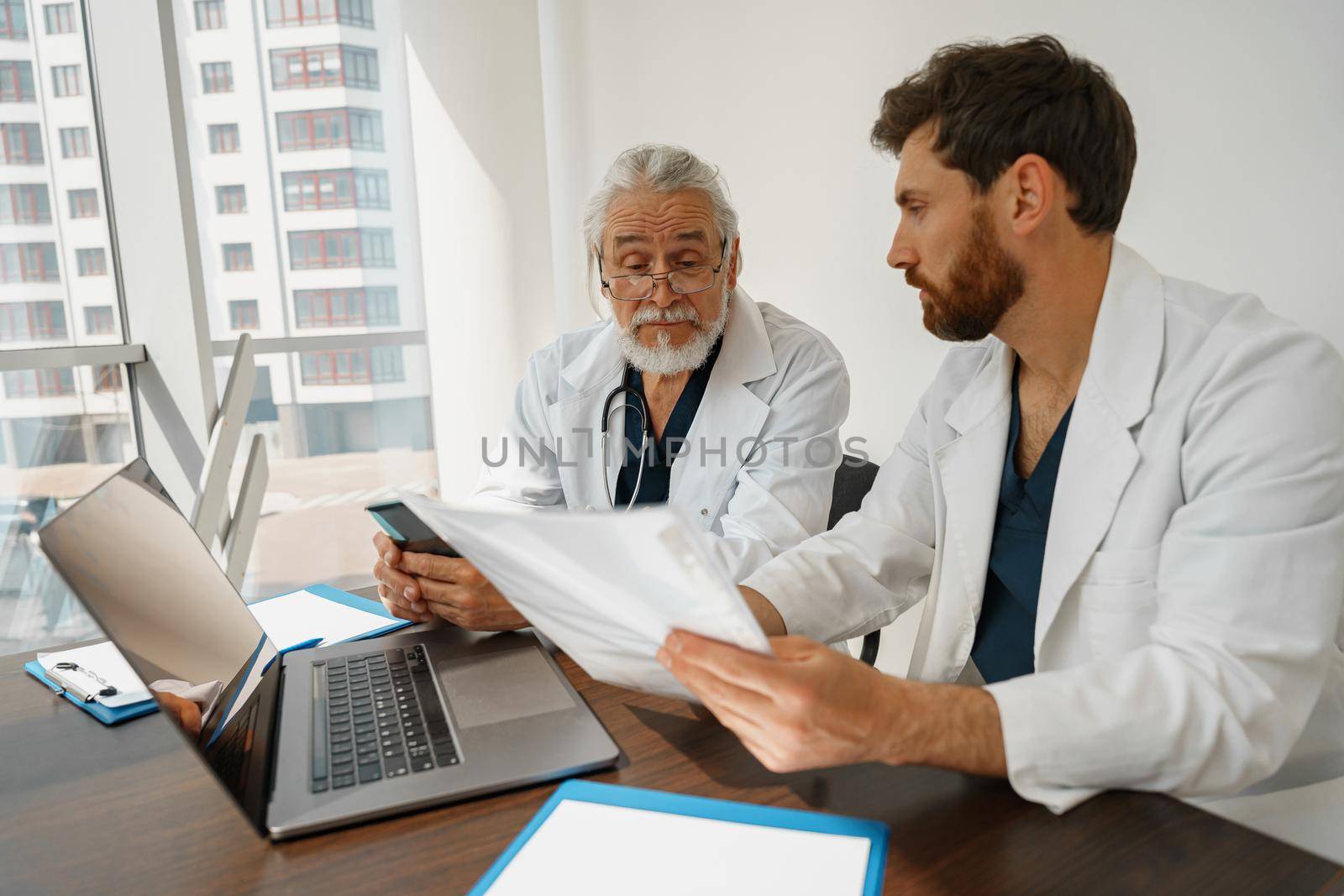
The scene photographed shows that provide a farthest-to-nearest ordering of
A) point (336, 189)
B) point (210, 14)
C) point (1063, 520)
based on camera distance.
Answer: point (336, 189), point (210, 14), point (1063, 520)

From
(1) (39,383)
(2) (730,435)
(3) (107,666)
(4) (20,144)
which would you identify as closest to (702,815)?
(3) (107,666)

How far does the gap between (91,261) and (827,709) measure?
3113 mm

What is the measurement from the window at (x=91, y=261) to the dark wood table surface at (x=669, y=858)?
2.48m

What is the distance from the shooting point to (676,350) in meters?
1.76

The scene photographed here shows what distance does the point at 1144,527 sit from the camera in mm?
1005

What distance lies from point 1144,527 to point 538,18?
3.20 m

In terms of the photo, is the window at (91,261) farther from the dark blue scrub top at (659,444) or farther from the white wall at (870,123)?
the dark blue scrub top at (659,444)

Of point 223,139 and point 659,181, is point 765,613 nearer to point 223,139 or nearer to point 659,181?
point 659,181

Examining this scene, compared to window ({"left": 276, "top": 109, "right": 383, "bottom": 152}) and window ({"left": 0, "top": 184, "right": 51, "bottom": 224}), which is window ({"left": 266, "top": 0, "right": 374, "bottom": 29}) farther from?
window ({"left": 0, "top": 184, "right": 51, "bottom": 224})

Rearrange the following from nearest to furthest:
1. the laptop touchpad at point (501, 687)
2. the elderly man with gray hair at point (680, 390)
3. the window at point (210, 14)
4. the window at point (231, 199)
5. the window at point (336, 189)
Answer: the laptop touchpad at point (501, 687), the elderly man with gray hair at point (680, 390), the window at point (210, 14), the window at point (231, 199), the window at point (336, 189)

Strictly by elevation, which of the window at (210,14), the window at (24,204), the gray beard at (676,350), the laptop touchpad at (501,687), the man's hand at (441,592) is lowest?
the laptop touchpad at (501,687)

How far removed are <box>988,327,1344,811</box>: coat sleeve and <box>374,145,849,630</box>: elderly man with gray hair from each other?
753mm

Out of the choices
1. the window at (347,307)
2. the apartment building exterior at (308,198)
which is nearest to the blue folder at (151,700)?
the apartment building exterior at (308,198)

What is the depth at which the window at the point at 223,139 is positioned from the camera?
3.93 metres
